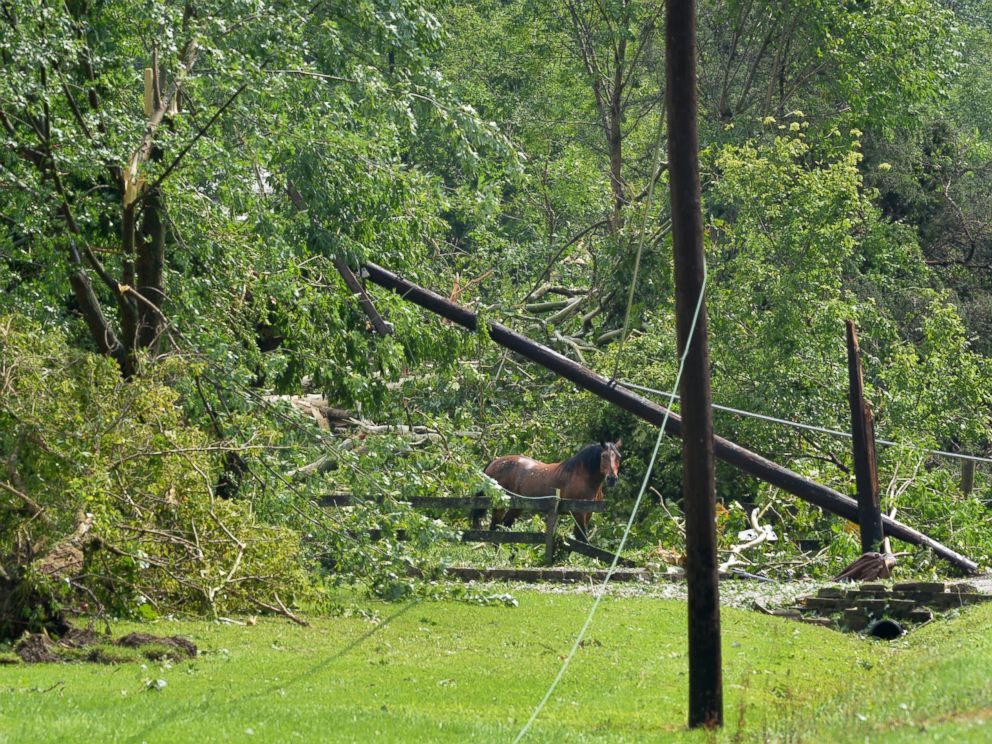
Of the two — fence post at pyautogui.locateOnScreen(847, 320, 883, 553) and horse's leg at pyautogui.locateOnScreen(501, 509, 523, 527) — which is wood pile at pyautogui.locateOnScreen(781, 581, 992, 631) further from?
horse's leg at pyautogui.locateOnScreen(501, 509, 523, 527)

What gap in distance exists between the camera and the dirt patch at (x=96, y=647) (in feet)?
38.7

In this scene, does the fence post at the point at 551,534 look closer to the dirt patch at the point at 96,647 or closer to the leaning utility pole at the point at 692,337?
the dirt patch at the point at 96,647

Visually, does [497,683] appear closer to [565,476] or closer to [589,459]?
[589,459]

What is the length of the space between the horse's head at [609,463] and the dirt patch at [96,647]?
9.45m

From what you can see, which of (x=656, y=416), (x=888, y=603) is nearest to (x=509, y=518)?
(x=656, y=416)

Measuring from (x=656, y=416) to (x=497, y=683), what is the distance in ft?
24.7

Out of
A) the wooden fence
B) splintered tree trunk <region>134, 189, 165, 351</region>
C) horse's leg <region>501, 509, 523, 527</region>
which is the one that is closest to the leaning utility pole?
splintered tree trunk <region>134, 189, 165, 351</region>

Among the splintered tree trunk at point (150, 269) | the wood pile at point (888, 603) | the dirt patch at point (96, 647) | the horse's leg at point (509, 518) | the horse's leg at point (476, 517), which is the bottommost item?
the horse's leg at point (509, 518)

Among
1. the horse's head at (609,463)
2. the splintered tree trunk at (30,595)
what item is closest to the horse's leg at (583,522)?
the horse's head at (609,463)

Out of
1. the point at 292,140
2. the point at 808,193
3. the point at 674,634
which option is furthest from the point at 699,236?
the point at 808,193

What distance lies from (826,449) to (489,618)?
1008 centimetres

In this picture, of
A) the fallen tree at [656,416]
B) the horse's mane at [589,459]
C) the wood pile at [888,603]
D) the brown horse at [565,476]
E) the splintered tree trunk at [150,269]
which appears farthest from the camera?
the horse's mane at [589,459]

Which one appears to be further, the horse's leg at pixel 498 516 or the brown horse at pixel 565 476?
the horse's leg at pixel 498 516

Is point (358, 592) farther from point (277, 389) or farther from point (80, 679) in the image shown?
point (80, 679)
